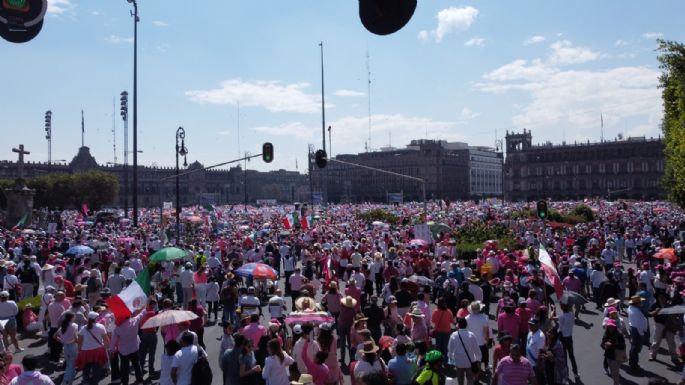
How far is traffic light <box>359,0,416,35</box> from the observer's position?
Result: 9.46 ft

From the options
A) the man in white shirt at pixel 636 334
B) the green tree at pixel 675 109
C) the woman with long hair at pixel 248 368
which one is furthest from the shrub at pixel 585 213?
the woman with long hair at pixel 248 368

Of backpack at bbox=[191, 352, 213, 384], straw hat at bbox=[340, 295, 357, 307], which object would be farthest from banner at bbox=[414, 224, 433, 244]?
backpack at bbox=[191, 352, 213, 384]

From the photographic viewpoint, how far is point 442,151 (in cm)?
14250

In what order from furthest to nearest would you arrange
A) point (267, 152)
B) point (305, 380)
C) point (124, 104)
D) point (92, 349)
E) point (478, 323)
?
point (124, 104) → point (267, 152) → point (478, 323) → point (92, 349) → point (305, 380)

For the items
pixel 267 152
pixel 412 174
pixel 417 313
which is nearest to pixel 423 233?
pixel 267 152

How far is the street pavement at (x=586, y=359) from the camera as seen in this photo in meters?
10.7

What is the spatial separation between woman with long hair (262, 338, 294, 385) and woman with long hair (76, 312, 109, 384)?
12.0 feet

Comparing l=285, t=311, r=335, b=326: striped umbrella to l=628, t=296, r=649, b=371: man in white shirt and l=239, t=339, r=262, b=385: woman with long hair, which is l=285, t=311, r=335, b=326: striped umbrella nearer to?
l=239, t=339, r=262, b=385: woman with long hair

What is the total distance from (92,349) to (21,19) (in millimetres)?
5944

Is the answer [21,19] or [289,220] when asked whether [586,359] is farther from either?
[289,220]

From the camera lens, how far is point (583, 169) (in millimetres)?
117750

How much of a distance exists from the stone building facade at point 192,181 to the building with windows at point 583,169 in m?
50.5

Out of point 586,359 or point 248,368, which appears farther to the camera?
point 586,359

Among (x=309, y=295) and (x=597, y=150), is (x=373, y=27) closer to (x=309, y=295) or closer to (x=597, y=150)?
(x=309, y=295)
